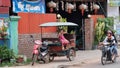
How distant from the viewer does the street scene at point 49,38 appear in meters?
19.2

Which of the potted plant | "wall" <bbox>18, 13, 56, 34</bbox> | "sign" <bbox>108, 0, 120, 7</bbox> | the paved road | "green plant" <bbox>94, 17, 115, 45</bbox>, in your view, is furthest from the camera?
"sign" <bbox>108, 0, 120, 7</bbox>

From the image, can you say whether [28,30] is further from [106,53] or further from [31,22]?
[106,53]

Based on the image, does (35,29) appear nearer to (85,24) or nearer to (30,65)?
(30,65)

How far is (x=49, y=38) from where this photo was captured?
21.0 m

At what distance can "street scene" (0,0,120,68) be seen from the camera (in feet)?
63.0

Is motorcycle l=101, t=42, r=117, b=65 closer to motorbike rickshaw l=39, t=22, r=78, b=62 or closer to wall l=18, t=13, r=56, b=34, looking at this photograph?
motorbike rickshaw l=39, t=22, r=78, b=62

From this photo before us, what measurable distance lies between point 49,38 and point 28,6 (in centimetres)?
410

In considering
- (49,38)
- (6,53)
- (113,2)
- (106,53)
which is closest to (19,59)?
(6,53)

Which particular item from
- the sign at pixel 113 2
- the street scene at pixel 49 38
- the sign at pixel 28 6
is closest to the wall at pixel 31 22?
the street scene at pixel 49 38

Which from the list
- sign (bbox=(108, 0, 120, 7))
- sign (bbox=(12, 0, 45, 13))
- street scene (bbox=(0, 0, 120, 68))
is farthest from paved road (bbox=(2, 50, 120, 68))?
sign (bbox=(108, 0, 120, 7))

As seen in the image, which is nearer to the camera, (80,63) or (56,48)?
(80,63)

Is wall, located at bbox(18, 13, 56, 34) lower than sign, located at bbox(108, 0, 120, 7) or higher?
lower

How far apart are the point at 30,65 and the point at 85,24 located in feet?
31.6

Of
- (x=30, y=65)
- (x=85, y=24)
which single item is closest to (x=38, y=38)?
(x=30, y=65)
